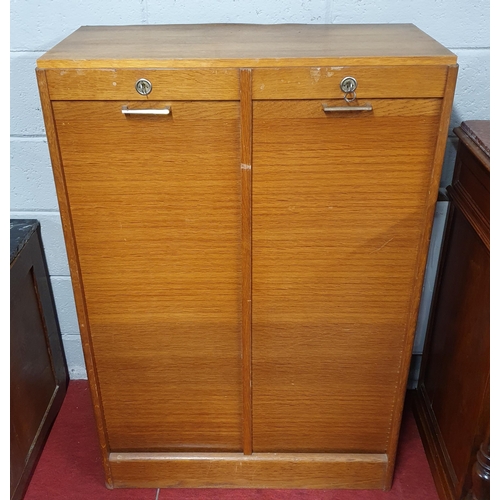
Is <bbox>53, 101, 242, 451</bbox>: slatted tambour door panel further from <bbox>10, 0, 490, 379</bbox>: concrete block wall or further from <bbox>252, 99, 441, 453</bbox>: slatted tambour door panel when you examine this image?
<bbox>10, 0, 490, 379</bbox>: concrete block wall

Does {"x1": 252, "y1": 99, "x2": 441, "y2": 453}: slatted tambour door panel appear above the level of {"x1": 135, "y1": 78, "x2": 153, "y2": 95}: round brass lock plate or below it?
below

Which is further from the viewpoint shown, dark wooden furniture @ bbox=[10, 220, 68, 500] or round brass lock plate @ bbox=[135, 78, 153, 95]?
dark wooden furniture @ bbox=[10, 220, 68, 500]

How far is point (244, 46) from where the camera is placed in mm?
1229

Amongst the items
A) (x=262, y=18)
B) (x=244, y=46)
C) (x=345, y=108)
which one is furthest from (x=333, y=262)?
(x=262, y=18)

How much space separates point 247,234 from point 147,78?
1.26 feet

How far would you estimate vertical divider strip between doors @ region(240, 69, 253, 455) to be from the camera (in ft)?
3.76

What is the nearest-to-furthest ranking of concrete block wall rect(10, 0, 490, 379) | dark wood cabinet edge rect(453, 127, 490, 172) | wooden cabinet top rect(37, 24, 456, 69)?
wooden cabinet top rect(37, 24, 456, 69) < dark wood cabinet edge rect(453, 127, 490, 172) < concrete block wall rect(10, 0, 490, 379)

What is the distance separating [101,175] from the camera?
1.23 m

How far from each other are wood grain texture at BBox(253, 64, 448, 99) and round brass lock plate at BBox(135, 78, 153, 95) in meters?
0.20

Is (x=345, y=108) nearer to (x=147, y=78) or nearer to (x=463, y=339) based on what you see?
(x=147, y=78)

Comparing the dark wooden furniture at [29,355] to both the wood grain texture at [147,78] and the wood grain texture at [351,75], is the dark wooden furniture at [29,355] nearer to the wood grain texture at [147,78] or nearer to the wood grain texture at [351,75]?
the wood grain texture at [147,78]

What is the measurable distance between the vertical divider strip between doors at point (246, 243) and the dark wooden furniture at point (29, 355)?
24.2 inches

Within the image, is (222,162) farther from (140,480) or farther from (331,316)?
(140,480)

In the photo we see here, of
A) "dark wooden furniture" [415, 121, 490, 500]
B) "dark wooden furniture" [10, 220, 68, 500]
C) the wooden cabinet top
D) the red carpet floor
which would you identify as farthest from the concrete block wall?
the red carpet floor
